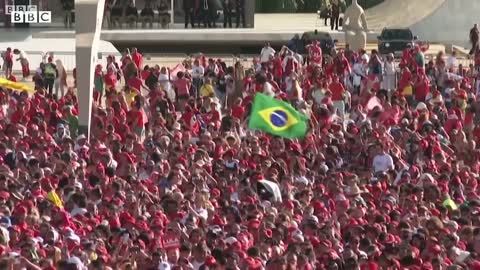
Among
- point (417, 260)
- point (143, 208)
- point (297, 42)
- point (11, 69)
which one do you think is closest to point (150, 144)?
point (143, 208)

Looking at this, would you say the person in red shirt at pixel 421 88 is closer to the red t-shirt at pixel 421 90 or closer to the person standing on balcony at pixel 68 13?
the red t-shirt at pixel 421 90

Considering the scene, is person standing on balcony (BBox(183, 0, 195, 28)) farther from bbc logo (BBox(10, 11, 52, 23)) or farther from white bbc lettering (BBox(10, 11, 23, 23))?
white bbc lettering (BBox(10, 11, 23, 23))

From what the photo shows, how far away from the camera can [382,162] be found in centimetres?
2294

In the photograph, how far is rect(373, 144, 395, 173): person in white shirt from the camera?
22.8 meters

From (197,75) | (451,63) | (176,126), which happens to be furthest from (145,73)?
(176,126)

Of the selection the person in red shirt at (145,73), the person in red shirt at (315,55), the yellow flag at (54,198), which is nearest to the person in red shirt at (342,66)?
the person in red shirt at (315,55)

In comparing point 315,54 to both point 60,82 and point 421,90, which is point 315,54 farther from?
point 60,82

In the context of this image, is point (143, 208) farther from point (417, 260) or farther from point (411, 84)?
point (411, 84)

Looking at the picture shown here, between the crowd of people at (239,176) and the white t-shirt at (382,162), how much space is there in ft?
0.07

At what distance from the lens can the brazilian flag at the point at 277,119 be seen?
23.3 metres

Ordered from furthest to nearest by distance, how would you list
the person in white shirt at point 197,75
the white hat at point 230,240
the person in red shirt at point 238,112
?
the person in white shirt at point 197,75 < the person in red shirt at point 238,112 < the white hat at point 230,240

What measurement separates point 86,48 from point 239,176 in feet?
20.7

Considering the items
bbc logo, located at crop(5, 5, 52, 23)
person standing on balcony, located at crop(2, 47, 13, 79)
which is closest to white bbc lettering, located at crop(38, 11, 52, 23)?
bbc logo, located at crop(5, 5, 52, 23)

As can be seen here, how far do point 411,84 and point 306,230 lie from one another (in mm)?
14529
